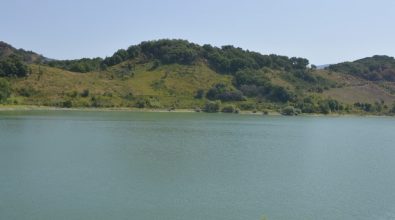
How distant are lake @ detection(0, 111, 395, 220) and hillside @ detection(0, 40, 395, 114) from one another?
63.5 m

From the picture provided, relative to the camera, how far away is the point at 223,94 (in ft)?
447

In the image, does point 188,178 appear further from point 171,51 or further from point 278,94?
→ point 171,51

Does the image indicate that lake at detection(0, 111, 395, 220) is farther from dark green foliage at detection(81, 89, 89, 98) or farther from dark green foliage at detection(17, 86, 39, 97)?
dark green foliage at detection(81, 89, 89, 98)

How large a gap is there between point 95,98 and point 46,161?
84.6 meters

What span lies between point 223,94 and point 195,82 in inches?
451

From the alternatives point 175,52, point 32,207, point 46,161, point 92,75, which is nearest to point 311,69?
point 175,52

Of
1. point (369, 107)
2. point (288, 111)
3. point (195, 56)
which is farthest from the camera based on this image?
point (195, 56)

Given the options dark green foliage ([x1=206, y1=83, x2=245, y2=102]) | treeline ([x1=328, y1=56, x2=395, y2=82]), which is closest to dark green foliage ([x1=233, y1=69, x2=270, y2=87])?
dark green foliage ([x1=206, y1=83, x2=245, y2=102])

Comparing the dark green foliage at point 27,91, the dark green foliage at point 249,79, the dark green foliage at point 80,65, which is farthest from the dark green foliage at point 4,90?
the dark green foliage at point 249,79

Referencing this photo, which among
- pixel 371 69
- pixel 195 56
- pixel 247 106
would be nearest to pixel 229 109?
pixel 247 106

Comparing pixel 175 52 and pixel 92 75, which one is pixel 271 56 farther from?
pixel 92 75

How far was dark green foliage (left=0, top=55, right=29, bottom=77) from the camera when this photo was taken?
123 metres

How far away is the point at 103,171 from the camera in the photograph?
35.6m

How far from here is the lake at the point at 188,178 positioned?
83.7 ft
